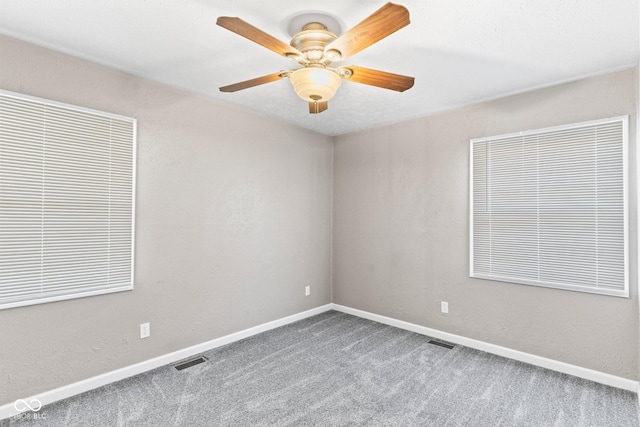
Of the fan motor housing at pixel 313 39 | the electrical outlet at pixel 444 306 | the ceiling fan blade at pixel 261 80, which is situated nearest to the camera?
the fan motor housing at pixel 313 39

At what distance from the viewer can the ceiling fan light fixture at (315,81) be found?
76.1 inches

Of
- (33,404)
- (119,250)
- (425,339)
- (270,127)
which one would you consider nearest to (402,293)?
(425,339)

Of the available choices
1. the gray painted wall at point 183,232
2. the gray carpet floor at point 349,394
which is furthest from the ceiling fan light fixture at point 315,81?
the gray carpet floor at point 349,394

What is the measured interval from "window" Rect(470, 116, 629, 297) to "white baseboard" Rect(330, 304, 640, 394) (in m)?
0.66

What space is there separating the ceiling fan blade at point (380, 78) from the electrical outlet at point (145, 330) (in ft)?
8.51

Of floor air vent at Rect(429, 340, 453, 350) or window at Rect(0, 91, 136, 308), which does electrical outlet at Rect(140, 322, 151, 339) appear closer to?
window at Rect(0, 91, 136, 308)

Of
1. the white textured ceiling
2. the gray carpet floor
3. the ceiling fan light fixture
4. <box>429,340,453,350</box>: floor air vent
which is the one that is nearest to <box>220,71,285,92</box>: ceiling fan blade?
the ceiling fan light fixture

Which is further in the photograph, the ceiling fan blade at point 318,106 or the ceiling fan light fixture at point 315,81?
the ceiling fan blade at point 318,106

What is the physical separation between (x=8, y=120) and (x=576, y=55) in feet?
12.9

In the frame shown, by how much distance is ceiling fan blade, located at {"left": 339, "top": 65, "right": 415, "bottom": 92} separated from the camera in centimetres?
195

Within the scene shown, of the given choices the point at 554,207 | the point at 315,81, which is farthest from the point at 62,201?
the point at 554,207

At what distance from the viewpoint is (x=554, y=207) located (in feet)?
9.22

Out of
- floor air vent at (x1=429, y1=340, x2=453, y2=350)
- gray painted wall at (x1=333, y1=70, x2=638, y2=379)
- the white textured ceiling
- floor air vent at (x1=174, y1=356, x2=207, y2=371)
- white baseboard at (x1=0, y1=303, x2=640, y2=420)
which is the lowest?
floor air vent at (x1=174, y1=356, x2=207, y2=371)

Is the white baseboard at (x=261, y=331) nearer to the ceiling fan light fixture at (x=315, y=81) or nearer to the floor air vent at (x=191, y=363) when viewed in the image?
the floor air vent at (x=191, y=363)
